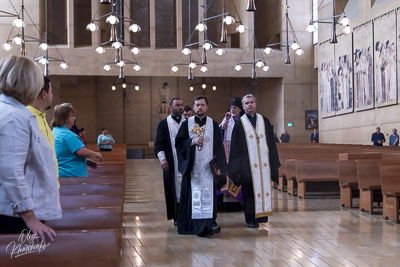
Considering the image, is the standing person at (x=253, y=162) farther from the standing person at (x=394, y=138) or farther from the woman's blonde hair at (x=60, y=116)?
the standing person at (x=394, y=138)

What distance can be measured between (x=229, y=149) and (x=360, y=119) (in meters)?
14.3

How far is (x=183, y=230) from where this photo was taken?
6656mm

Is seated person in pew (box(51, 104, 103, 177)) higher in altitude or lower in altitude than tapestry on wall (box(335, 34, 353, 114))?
lower

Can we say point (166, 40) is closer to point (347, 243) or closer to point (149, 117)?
point (149, 117)

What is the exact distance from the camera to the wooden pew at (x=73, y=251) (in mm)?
2613

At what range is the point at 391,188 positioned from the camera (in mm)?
7469

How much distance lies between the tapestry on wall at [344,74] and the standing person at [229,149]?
14.8 metres

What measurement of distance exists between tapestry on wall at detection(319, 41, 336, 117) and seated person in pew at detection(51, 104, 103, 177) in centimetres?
2004

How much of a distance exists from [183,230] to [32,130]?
4328 millimetres

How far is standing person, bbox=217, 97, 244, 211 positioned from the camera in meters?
8.24

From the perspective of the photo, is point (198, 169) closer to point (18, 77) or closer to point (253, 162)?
point (253, 162)

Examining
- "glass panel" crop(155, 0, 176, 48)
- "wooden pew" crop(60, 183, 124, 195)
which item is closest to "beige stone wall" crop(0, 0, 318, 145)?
"glass panel" crop(155, 0, 176, 48)

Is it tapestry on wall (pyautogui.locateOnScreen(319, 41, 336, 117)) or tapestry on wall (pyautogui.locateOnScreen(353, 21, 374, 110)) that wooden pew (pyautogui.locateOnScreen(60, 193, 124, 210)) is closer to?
tapestry on wall (pyautogui.locateOnScreen(353, 21, 374, 110))

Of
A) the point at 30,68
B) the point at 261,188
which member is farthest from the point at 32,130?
the point at 261,188
